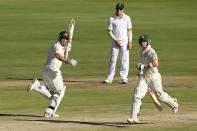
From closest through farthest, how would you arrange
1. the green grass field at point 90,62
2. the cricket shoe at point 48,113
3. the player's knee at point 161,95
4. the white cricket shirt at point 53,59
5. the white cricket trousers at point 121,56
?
1. the player's knee at point 161,95
2. the green grass field at point 90,62
3. the cricket shoe at point 48,113
4. the white cricket shirt at point 53,59
5. the white cricket trousers at point 121,56

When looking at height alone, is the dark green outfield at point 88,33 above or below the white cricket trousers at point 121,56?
above

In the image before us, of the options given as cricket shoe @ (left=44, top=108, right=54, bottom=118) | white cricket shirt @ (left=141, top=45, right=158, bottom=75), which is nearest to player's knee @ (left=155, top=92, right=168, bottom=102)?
white cricket shirt @ (left=141, top=45, right=158, bottom=75)

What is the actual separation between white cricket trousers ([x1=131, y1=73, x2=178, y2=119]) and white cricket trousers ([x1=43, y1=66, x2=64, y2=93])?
2.07 meters

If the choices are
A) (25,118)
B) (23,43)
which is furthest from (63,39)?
(23,43)

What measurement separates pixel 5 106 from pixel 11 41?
18.1 m

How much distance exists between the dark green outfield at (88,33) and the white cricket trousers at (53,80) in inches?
282

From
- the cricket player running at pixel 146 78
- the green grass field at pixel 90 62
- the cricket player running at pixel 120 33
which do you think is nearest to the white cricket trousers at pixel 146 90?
the cricket player running at pixel 146 78

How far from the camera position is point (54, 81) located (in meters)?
15.0

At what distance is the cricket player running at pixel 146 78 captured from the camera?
13.6m

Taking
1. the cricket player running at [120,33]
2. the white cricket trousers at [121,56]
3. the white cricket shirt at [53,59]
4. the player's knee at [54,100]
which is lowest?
the player's knee at [54,100]

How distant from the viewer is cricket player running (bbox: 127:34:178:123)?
1360 centimetres

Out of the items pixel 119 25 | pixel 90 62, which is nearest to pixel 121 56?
pixel 119 25

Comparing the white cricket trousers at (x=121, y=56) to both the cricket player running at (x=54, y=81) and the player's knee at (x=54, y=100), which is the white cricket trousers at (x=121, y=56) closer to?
the cricket player running at (x=54, y=81)

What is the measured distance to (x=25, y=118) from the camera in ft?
48.0
